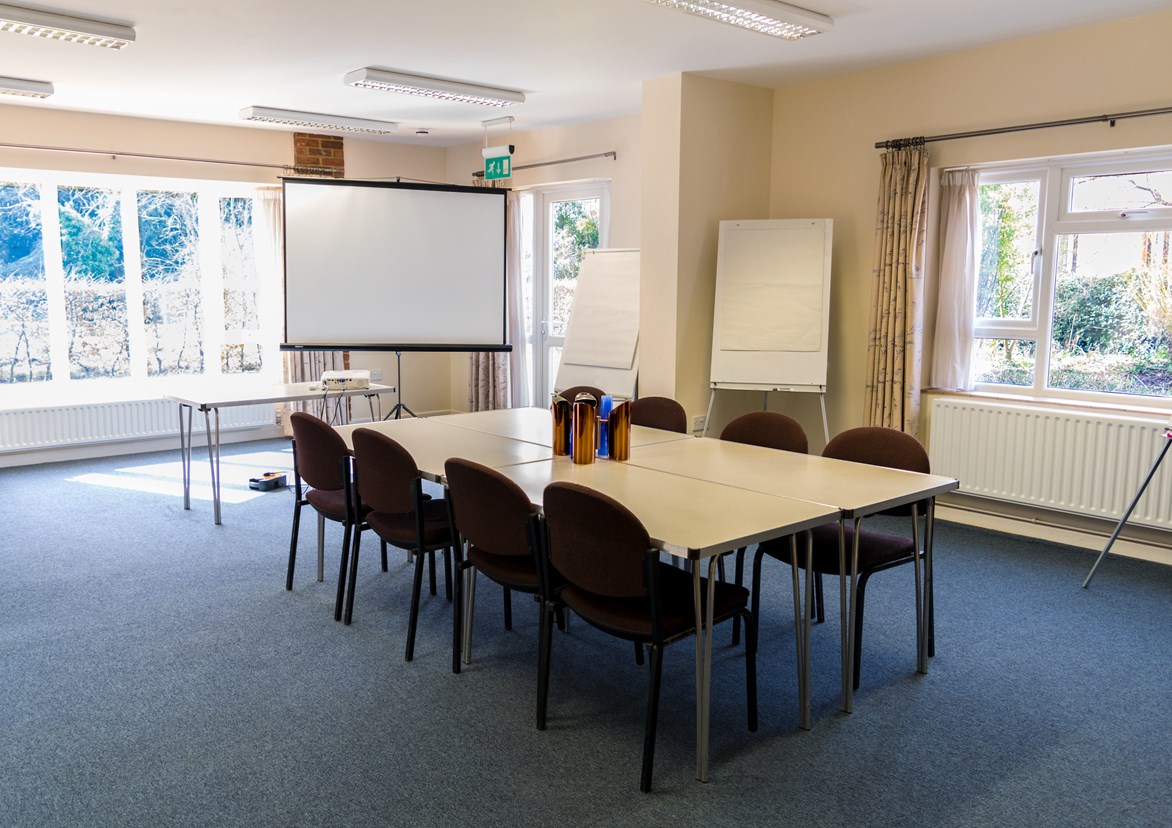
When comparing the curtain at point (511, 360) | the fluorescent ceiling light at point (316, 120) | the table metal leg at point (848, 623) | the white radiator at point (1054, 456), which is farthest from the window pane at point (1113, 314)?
the fluorescent ceiling light at point (316, 120)

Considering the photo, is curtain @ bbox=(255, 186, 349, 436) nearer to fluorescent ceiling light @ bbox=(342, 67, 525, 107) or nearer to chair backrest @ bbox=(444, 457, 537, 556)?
fluorescent ceiling light @ bbox=(342, 67, 525, 107)

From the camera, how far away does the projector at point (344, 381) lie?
591cm

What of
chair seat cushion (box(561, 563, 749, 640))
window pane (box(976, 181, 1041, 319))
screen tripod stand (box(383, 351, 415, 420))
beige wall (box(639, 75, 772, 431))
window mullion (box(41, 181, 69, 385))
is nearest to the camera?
chair seat cushion (box(561, 563, 749, 640))

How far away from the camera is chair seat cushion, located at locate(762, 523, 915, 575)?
125 inches

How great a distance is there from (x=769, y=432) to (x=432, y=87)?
11.1 ft

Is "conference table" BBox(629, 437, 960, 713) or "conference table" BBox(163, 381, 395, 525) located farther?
"conference table" BBox(163, 381, 395, 525)

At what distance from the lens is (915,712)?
295 cm

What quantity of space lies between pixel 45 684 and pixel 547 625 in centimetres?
186

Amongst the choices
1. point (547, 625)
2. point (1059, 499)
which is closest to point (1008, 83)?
point (1059, 499)

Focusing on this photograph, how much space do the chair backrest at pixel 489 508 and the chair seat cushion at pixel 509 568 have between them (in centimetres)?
7

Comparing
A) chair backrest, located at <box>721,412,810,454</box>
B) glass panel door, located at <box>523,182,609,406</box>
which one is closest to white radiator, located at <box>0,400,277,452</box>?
glass panel door, located at <box>523,182,609,406</box>

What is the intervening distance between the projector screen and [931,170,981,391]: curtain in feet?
10.7

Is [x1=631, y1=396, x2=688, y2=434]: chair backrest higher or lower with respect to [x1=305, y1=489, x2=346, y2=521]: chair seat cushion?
higher

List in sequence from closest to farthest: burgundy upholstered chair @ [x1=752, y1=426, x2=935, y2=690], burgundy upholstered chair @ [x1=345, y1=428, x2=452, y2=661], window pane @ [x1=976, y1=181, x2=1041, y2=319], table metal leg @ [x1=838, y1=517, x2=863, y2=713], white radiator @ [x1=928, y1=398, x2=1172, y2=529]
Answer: table metal leg @ [x1=838, y1=517, x2=863, y2=713] < burgundy upholstered chair @ [x1=752, y1=426, x2=935, y2=690] < burgundy upholstered chair @ [x1=345, y1=428, x2=452, y2=661] < white radiator @ [x1=928, y1=398, x2=1172, y2=529] < window pane @ [x1=976, y1=181, x2=1041, y2=319]
